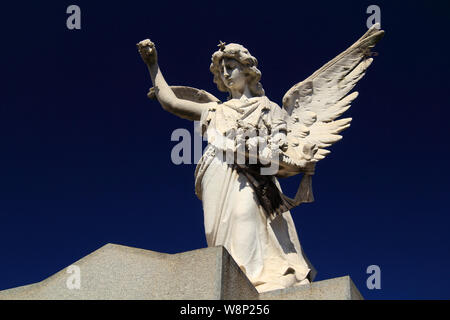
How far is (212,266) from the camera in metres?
4.59

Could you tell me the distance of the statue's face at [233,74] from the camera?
8.30 meters

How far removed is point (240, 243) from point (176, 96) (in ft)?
9.02

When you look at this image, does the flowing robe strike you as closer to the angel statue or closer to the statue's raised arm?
the angel statue

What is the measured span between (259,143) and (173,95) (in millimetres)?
1711

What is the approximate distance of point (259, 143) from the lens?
7.20 metres

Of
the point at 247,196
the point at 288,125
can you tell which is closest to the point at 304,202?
the point at 247,196

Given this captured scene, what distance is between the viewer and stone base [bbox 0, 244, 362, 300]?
4555 millimetres

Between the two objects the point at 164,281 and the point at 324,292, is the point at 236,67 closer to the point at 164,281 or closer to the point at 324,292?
the point at 324,292

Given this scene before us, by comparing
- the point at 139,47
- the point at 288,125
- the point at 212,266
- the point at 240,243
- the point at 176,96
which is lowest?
the point at 212,266

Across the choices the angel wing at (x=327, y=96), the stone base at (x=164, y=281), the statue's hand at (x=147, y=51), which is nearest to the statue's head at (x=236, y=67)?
the angel wing at (x=327, y=96)

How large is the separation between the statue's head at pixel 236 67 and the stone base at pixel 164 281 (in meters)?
3.84

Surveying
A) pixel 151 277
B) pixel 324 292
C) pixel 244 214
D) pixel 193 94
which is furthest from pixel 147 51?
pixel 324 292

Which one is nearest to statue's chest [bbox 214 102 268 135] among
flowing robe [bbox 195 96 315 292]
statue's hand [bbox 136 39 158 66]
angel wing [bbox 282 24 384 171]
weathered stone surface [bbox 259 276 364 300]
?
flowing robe [bbox 195 96 315 292]
